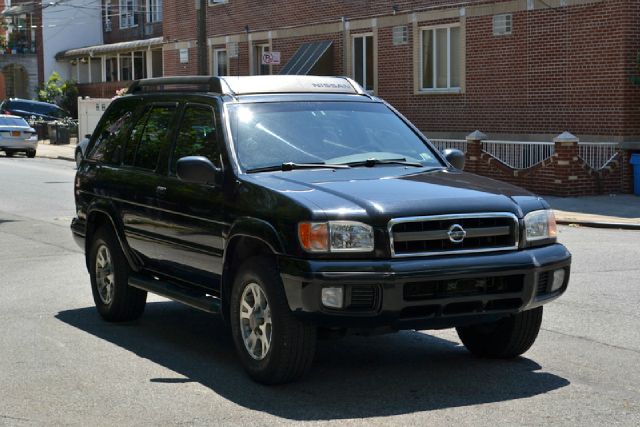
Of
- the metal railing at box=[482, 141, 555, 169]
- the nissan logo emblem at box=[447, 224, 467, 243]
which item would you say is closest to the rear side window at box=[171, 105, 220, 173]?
the nissan logo emblem at box=[447, 224, 467, 243]

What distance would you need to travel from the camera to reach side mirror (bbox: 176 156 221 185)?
283 inches

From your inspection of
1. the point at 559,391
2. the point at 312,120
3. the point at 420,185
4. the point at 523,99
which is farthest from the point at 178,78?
the point at 523,99

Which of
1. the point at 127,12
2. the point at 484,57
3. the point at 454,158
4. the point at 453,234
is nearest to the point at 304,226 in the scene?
the point at 453,234

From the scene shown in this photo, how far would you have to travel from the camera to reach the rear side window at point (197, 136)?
760 cm

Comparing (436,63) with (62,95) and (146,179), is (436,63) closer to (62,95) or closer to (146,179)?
(146,179)

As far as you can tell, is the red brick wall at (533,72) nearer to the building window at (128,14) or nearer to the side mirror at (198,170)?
the side mirror at (198,170)

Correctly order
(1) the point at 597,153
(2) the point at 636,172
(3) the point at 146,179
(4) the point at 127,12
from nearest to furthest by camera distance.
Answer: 1. (3) the point at 146,179
2. (2) the point at 636,172
3. (1) the point at 597,153
4. (4) the point at 127,12

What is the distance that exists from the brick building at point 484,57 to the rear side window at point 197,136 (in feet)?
49.4

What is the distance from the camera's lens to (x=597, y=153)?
22.5 m

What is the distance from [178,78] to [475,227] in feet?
9.53

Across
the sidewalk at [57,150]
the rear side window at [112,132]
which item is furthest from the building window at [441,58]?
the rear side window at [112,132]

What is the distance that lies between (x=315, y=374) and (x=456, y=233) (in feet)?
4.56

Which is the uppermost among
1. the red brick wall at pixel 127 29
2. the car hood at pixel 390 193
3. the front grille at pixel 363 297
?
the red brick wall at pixel 127 29

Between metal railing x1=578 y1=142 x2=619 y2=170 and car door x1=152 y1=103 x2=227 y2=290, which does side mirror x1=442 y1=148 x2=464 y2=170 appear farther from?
metal railing x1=578 y1=142 x2=619 y2=170
